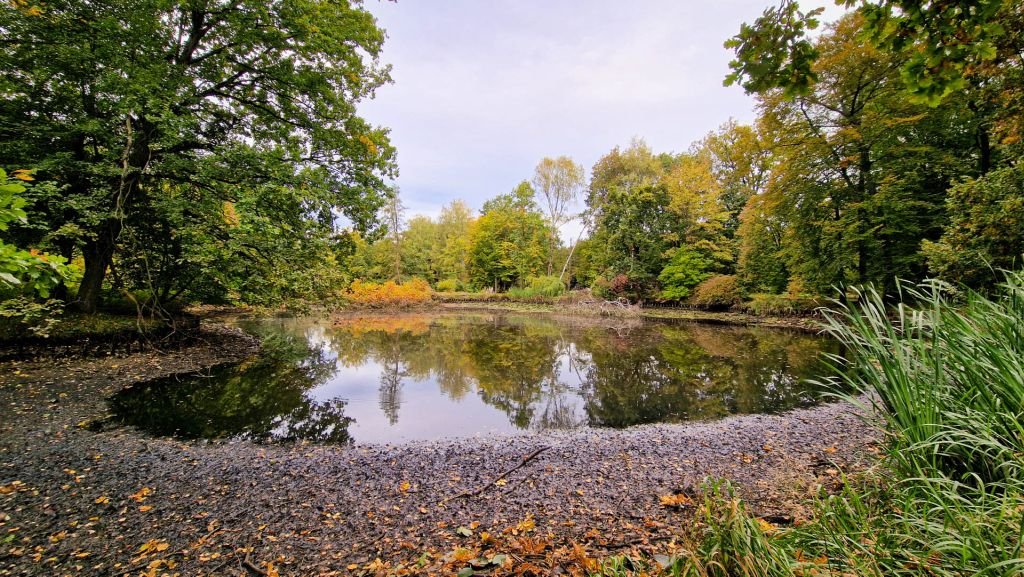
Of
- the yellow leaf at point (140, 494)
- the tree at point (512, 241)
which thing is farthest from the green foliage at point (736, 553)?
the tree at point (512, 241)

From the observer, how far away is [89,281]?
27.5ft

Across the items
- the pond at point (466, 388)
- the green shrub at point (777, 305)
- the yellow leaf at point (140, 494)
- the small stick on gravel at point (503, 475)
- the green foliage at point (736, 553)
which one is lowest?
the pond at point (466, 388)

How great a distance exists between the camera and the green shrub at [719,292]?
72.6 feet

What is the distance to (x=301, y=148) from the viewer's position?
9656 mm

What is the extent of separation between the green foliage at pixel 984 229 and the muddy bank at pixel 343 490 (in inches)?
236

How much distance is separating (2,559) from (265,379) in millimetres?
6035

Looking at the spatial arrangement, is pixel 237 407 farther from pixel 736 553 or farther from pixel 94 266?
pixel 736 553

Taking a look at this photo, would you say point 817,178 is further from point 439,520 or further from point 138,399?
point 138,399

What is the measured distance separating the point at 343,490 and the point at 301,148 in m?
9.37

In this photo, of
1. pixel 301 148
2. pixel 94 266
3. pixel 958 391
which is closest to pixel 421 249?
pixel 301 148

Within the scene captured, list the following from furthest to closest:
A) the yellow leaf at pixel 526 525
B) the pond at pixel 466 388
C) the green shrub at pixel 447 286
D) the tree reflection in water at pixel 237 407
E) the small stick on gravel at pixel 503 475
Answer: the green shrub at pixel 447 286 → the pond at pixel 466 388 → the tree reflection in water at pixel 237 407 → the small stick on gravel at pixel 503 475 → the yellow leaf at pixel 526 525

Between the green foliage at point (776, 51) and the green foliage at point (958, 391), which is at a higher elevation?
the green foliage at point (776, 51)

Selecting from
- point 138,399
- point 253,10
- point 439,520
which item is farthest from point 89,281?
point 439,520

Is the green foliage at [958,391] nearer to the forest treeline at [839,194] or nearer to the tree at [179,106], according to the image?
the forest treeline at [839,194]
